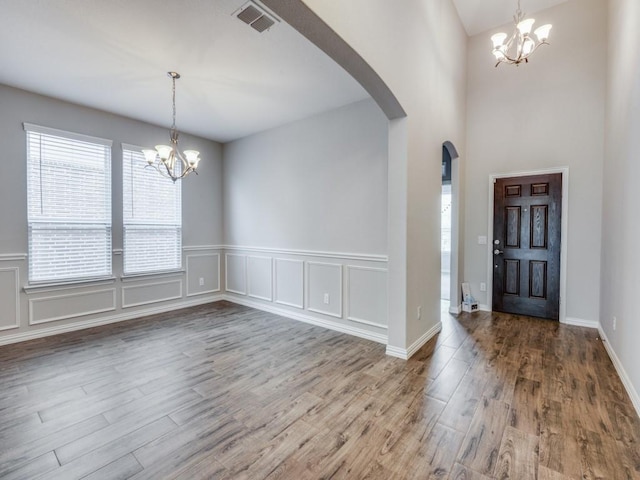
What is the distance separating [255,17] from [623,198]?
11.6 feet

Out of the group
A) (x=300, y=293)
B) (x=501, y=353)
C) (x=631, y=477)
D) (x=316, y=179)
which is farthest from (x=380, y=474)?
(x=316, y=179)

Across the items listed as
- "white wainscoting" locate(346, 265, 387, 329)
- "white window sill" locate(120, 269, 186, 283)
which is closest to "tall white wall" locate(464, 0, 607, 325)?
"white wainscoting" locate(346, 265, 387, 329)

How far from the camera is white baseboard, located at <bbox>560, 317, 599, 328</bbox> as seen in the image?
3.85m

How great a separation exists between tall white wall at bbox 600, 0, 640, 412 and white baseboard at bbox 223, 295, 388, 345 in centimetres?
207

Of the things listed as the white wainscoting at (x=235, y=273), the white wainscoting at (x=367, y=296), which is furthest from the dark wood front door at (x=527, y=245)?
the white wainscoting at (x=235, y=273)

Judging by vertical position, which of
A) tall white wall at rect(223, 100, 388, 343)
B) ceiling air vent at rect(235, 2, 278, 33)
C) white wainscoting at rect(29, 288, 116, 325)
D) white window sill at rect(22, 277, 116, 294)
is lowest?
white wainscoting at rect(29, 288, 116, 325)

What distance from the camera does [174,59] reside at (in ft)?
9.26

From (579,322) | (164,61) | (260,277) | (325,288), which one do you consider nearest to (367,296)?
(325,288)

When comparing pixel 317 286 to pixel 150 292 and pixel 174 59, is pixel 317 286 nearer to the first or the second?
pixel 150 292

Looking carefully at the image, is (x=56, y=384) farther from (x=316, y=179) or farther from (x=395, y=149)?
(x=395, y=149)

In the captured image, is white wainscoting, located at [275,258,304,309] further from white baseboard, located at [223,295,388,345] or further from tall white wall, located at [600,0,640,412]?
tall white wall, located at [600,0,640,412]

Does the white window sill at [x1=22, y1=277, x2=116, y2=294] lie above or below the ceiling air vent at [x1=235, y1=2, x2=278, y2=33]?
below

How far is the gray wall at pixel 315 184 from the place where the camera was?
3.59 metres

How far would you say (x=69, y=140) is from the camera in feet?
12.6
